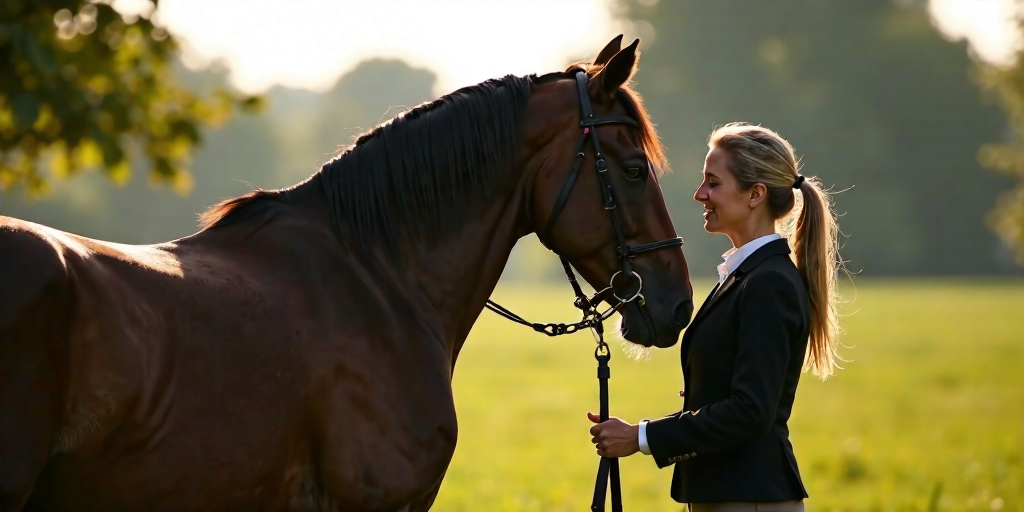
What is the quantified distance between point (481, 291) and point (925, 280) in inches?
2754

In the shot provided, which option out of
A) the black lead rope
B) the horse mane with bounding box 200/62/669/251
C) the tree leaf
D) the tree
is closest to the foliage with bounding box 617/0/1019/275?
the tree

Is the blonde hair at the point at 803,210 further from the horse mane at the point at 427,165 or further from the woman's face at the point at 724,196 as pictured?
the horse mane at the point at 427,165

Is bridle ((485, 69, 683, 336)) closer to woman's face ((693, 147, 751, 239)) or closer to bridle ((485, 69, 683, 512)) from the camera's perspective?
bridle ((485, 69, 683, 512))

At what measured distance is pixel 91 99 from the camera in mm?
6562

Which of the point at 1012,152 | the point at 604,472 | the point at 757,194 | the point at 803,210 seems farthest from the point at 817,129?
the point at 604,472

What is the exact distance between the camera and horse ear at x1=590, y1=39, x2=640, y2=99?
12.7ft

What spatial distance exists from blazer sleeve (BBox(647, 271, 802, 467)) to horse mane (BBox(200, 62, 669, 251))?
909mm

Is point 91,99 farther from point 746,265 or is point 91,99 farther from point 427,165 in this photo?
point 746,265

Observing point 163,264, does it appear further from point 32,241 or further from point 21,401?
point 21,401

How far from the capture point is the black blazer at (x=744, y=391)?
11.2ft

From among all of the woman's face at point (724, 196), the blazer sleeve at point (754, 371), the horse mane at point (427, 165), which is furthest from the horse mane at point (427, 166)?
the blazer sleeve at point (754, 371)

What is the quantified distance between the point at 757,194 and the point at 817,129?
73.6 metres

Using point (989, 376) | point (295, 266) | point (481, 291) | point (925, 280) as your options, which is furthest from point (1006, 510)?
point (925, 280)

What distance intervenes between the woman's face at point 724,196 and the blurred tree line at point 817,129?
62.3 meters
